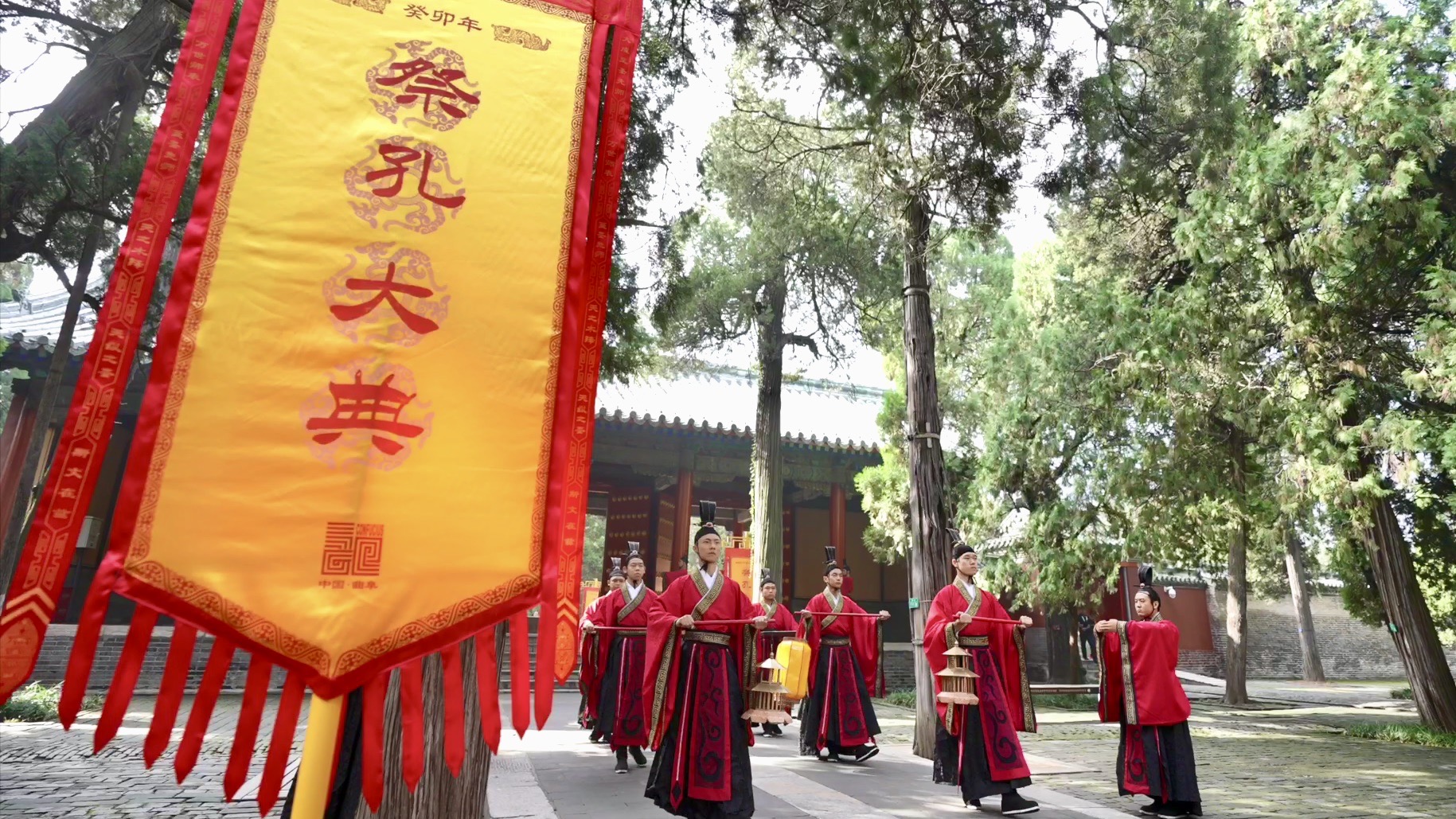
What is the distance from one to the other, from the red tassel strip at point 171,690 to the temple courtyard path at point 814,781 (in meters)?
2.84

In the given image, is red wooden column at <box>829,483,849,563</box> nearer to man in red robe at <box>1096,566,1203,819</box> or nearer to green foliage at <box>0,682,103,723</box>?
man in red robe at <box>1096,566,1203,819</box>

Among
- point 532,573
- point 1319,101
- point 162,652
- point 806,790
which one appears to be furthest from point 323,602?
point 162,652

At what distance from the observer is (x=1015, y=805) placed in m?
5.12

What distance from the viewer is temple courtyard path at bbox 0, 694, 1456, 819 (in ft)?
15.8

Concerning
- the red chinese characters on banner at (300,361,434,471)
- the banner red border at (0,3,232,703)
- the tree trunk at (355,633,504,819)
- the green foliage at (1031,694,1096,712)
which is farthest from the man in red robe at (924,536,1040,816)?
the green foliage at (1031,694,1096,712)

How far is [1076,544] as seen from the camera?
35.4ft

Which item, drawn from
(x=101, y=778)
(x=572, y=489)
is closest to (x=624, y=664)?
(x=101, y=778)

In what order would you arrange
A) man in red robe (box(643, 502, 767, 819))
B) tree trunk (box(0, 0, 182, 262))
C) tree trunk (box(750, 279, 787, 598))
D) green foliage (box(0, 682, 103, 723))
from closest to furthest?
man in red robe (box(643, 502, 767, 819)), tree trunk (box(0, 0, 182, 262)), green foliage (box(0, 682, 103, 723)), tree trunk (box(750, 279, 787, 598))

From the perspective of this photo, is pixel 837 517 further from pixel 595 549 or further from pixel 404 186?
pixel 595 549

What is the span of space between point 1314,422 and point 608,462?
9687 mm

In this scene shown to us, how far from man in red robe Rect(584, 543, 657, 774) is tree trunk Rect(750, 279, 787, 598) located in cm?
372

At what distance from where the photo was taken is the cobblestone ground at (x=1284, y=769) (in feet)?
18.3

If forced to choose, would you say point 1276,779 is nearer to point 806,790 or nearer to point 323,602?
point 806,790

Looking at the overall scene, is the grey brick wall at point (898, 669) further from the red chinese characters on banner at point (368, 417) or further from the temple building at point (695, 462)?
the red chinese characters on banner at point (368, 417)
